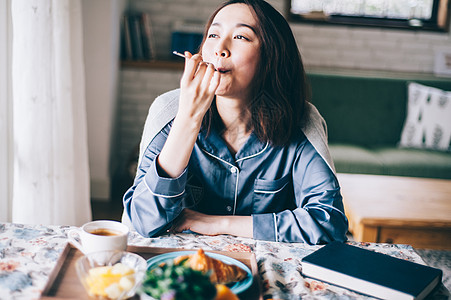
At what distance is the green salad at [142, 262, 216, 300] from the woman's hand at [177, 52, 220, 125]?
0.53 metres

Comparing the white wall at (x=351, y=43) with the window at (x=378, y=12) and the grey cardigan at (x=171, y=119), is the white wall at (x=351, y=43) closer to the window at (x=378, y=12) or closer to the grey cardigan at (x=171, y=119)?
the window at (x=378, y=12)

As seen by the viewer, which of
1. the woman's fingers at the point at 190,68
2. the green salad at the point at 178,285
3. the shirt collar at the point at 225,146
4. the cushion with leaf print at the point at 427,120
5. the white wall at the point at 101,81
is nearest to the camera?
the green salad at the point at 178,285

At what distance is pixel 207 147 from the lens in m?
1.38

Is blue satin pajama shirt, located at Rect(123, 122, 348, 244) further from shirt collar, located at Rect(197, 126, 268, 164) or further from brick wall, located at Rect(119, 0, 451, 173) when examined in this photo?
brick wall, located at Rect(119, 0, 451, 173)

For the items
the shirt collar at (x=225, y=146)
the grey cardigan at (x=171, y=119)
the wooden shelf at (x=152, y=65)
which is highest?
the wooden shelf at (x=152, y=65)

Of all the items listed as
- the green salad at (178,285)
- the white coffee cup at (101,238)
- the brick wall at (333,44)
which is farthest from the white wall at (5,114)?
the brick wall at (333,44)

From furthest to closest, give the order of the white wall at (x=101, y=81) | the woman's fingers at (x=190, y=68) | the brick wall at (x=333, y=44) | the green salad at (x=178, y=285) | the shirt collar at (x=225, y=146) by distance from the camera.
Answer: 1. the brick wall at (x=333, y=44)
2. the white wall at (x=101, y=81)
3. the shirt collar at (x=225, y=146)
4. the woman's fingers at (x=190, y=68)
5. the green salad at (x=178, y=285)

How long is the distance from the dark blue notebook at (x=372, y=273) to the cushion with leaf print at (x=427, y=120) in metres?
2.74

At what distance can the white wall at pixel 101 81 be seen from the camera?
3.13m

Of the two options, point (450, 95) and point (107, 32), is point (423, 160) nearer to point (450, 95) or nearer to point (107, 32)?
point (450, 95)

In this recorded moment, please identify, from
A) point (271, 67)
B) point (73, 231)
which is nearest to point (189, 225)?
point (73, 231)

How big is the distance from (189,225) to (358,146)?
2565 millimetres

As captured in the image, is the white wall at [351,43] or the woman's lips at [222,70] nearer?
the woman's lips at [222,70]

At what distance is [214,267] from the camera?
32.6 inches
